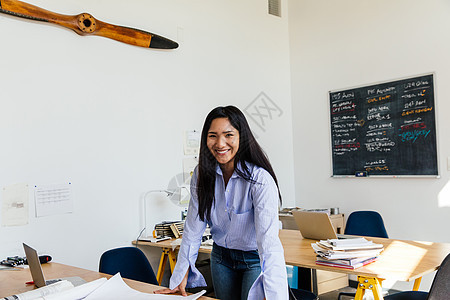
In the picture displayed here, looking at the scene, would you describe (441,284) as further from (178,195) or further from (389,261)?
(178,195)

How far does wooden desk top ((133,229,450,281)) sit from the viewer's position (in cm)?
224

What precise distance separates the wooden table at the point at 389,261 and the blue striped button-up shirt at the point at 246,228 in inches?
27.3

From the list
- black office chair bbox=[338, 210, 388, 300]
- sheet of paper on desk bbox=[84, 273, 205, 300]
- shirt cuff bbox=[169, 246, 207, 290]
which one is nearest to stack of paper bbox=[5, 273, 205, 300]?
sheet of paper on desk bbox=[84, 273, 205, 300]

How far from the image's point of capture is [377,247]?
8.45 ft

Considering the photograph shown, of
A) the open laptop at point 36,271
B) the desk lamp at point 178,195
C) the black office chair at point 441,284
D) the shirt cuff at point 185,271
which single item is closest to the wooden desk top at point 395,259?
the black office chair at point 441,284

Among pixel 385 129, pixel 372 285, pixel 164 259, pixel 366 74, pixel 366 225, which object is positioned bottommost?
pixel 164 259

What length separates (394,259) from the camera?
8.25 ft

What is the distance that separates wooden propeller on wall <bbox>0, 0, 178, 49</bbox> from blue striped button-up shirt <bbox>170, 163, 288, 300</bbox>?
2035 millimetres

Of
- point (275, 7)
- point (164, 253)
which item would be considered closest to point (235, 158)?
point (164, 253)

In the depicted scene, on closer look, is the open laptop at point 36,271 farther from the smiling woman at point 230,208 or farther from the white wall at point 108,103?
the white wall at point 108,103

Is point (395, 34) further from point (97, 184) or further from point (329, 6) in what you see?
point (97, 184)

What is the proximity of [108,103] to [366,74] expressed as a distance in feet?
8.68

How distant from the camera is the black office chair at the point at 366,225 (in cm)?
366

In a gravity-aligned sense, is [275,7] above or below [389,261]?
above
